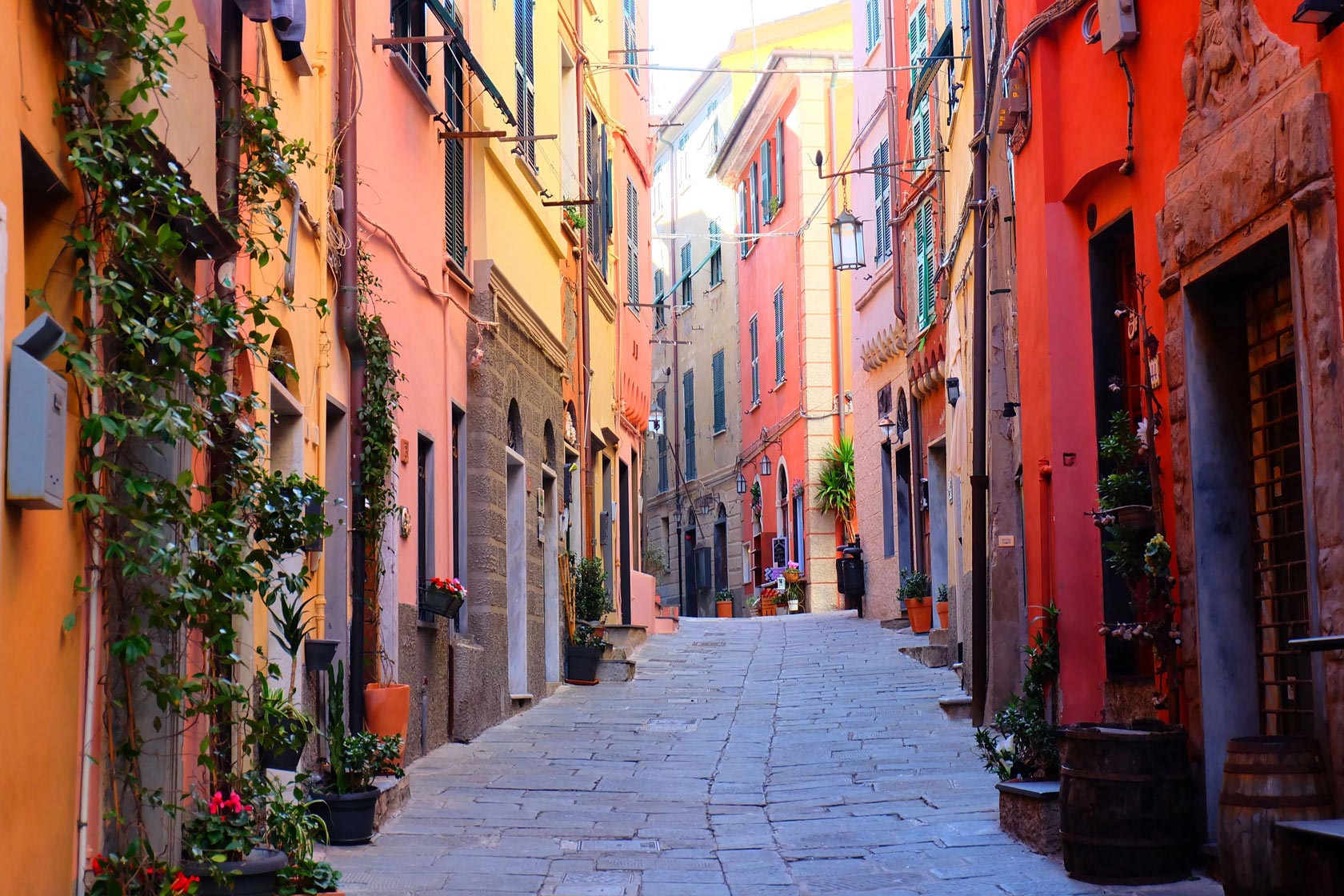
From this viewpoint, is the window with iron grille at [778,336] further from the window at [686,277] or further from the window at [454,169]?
the window at [454,169]

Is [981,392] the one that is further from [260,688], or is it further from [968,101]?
[260,688]

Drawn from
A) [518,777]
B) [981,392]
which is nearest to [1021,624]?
[981,392]

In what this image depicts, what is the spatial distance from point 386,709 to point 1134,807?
177 inches

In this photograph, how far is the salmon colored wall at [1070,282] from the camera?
7609 mm

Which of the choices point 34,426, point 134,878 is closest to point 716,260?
point 134,878

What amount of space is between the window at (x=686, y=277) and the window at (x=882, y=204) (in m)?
16.9

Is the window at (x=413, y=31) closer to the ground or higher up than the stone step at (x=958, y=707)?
higher up

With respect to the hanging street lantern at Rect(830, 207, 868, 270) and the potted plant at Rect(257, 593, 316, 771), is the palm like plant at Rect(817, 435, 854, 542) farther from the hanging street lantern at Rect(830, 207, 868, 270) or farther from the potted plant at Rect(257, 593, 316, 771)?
the potted plant at Rect(257, 593, 316, 771)

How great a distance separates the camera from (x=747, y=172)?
33.7 m

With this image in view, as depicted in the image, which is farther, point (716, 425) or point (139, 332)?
point (716, 425)

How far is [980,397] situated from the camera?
458 inches

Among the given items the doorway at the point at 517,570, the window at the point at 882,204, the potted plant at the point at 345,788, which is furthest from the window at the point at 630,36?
the potted plant at the point at 345,788

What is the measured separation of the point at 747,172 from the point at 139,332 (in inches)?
1175

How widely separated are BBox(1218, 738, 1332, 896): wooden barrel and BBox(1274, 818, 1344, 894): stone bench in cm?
20
